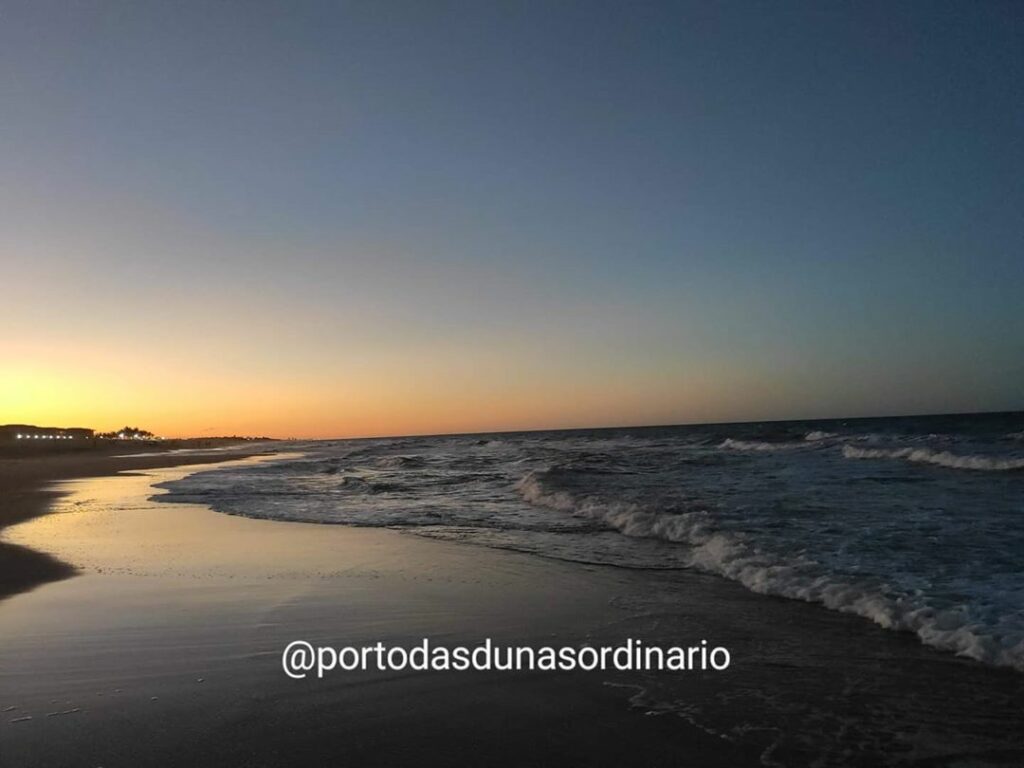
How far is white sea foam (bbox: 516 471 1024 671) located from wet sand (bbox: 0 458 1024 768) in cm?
25

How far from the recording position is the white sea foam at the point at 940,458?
2253 cm

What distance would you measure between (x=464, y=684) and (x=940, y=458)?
88.0ft

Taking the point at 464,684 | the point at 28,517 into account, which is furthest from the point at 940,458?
the point at 28,517

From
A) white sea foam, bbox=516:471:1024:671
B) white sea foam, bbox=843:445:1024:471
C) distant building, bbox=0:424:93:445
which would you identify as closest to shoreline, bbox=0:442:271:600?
white sea foam, bbox=516:471:1024:671

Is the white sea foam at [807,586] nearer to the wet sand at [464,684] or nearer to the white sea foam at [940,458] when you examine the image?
the wet sand at [464,684]

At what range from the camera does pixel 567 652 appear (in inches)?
215

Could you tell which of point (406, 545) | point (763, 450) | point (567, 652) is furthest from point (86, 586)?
point (763, 450)

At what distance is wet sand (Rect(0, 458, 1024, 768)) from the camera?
3.74 m

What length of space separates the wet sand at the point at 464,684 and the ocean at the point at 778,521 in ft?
2.27

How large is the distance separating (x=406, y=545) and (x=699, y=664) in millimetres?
6210

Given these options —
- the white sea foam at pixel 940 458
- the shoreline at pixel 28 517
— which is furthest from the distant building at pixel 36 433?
the white sea foam at pixel 940 458

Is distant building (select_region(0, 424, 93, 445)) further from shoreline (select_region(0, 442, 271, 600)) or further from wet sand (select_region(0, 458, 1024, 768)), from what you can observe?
wet sand (select_region(0, 458, 1024, 768))

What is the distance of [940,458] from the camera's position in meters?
25.9

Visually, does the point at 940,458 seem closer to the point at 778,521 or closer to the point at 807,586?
the point at 778,521
